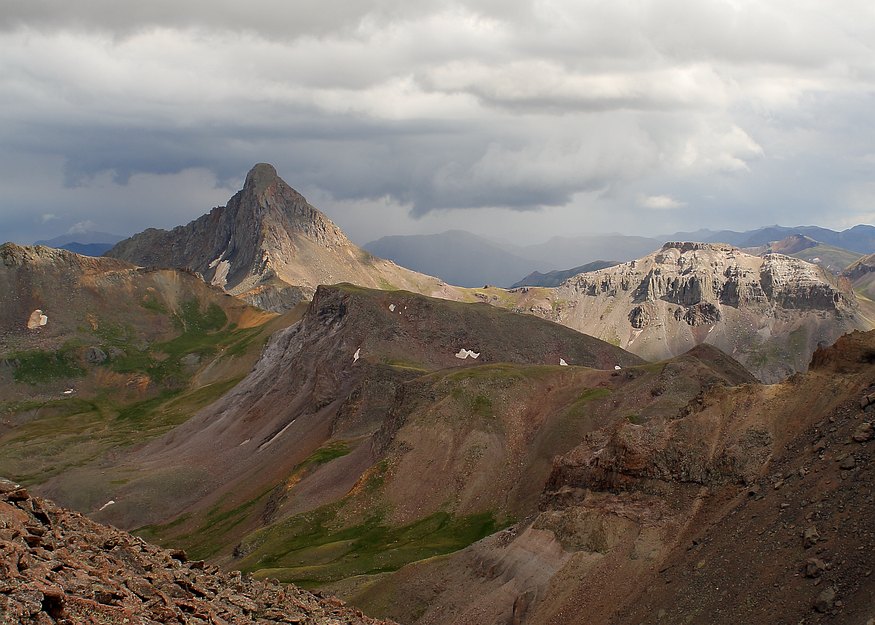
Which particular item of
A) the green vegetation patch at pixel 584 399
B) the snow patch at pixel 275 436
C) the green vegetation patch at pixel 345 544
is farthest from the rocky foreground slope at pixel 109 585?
the snow patch at pixel 275 436

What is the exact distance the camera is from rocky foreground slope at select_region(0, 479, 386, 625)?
28.4 meters

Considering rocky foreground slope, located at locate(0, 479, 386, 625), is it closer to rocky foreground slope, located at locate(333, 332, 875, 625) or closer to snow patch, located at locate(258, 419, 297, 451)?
rocky foreground slope, located at locate(333, 332, 875, 625)

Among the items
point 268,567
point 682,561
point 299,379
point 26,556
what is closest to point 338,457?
point 268,567

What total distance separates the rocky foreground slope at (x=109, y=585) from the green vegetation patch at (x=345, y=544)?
130 ft

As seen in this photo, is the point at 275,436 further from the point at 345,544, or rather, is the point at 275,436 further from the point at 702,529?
the point at 702,529

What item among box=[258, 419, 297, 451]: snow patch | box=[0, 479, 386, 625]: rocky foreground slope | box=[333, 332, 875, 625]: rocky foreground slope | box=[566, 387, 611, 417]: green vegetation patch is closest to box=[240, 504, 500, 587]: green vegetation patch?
box=[333, 332, 875, 625]: rocky foreground slope

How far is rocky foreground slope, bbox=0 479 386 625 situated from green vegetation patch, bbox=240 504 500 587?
1554 inches

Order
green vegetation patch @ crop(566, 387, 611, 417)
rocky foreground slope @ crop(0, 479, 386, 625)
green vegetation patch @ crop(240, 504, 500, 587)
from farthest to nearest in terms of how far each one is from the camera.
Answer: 1. green vegetation patch @ crop(566, 387, 611, 417)
2. green vegetation patch @ crop(240, 504, 500, 587)
3. rocky foreground slope @ crop(0, 479, 386, 625)

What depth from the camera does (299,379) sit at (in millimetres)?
174125

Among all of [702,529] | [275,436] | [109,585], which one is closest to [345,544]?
[702,529]

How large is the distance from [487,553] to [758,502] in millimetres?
23656

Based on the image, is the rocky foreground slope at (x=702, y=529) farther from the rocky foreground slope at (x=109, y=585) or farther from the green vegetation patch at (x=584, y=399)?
the green vegetation patch at (x=584, y=399)

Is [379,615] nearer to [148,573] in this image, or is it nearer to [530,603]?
[530,603]

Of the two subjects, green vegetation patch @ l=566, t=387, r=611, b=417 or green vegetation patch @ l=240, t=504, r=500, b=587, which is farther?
green vegetation patch @ l=566, t=387, r=611, b=417
